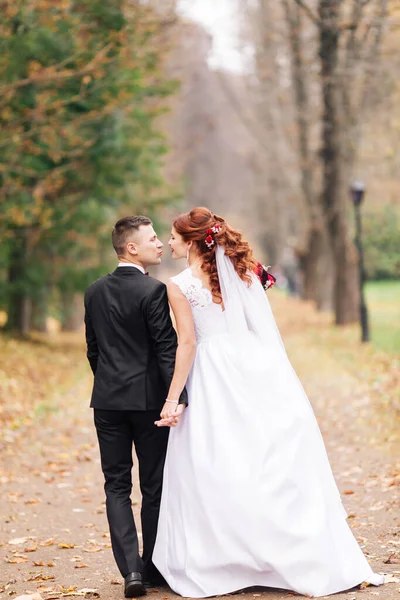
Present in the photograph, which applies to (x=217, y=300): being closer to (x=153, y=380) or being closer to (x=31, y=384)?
(x=153, y=380)

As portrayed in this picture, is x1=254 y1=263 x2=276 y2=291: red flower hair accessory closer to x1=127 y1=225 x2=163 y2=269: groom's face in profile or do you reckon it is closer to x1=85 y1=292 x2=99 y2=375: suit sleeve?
x1=127 y1=225 x2=163 y2=269: groom's face in profile

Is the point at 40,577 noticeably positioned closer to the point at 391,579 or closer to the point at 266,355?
the point at 266,355

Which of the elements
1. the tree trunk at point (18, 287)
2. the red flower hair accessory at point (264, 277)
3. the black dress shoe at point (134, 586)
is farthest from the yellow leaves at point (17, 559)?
the tree trunk at point (18, 287)

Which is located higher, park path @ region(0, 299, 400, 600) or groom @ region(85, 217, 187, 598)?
groom @ region(85, 217, 187, 598)

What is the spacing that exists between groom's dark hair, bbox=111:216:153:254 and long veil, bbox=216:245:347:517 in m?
0.51

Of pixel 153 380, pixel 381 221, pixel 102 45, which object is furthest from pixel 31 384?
pixel 381 221

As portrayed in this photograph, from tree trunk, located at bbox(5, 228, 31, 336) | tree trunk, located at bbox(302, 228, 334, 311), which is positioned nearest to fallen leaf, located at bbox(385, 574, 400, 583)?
tree trunk, located at bbox(5, 228, 31, 336)

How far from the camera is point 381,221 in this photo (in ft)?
93.2

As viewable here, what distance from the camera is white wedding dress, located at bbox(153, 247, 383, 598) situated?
5.17 m

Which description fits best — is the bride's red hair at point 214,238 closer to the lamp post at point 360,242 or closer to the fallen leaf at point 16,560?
the fallen leaf at point 16,560

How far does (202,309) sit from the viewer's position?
5.61 meters

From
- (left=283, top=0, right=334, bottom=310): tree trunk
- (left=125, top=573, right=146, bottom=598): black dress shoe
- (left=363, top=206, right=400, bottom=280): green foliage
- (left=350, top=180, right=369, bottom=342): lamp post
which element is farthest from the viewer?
(left=363, top=206, right=400, bottom=280): green foliage

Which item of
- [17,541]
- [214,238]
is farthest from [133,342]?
[17,541]

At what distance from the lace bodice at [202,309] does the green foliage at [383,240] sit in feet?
55.8
